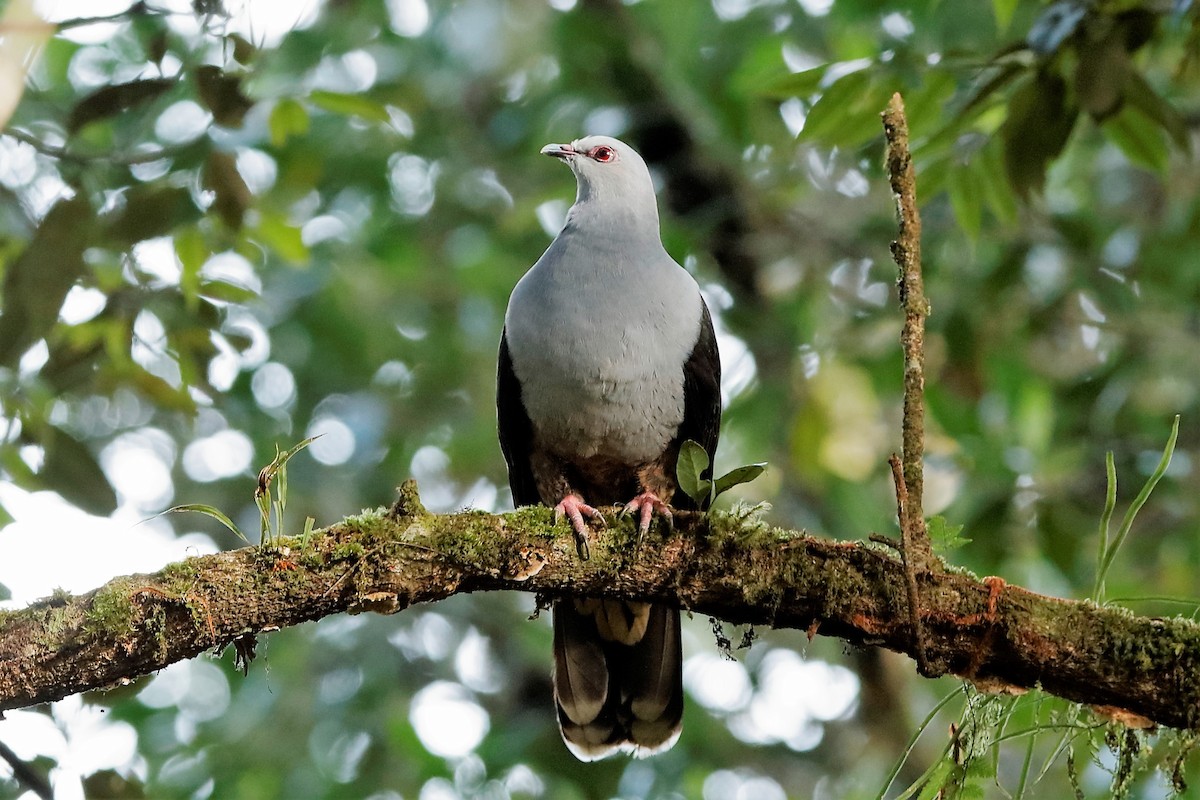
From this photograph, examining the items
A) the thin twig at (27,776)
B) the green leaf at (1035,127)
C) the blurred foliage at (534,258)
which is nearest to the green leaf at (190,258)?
the blurred foliage at (534,258)

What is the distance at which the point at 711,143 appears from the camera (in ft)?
23.2

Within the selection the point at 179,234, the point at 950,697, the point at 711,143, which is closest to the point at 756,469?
the point at 950,697

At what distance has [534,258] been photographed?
7406 mm

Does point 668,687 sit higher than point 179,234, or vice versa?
point 179,234

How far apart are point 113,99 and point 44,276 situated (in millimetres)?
546

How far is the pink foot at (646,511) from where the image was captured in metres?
2.89

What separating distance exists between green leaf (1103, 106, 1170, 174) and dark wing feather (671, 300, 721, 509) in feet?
4.79

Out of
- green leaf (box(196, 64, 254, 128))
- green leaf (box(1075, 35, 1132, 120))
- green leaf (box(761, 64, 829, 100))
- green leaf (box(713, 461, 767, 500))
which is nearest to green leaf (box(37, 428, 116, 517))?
green leaf (box(196, 64, 254, 128))

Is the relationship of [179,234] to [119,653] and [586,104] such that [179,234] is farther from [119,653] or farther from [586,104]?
[586,104]

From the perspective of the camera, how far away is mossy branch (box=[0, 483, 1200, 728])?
2.35 meters

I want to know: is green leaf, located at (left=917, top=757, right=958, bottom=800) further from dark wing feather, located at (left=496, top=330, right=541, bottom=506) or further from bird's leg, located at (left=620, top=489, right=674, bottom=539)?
dark wing feather, located at (left=496, top=330, right=541, bottom=506)

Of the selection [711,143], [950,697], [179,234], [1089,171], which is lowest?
[1089,171]

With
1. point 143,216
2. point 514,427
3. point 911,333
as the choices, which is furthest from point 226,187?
point 911,333

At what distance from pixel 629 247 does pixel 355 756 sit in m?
4.02
